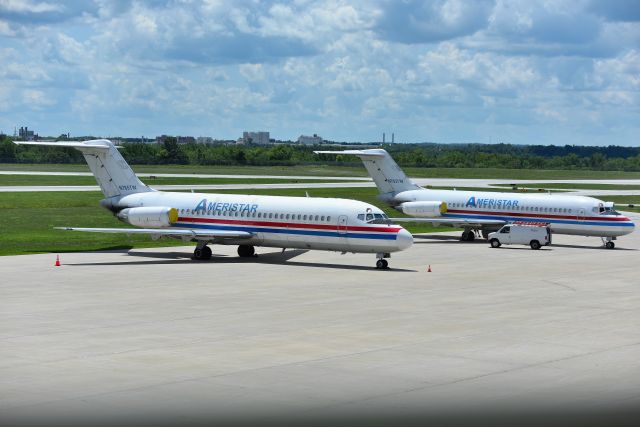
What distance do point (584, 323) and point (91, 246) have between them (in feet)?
106

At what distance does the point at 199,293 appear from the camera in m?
39.3

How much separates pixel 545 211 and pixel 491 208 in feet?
11.6

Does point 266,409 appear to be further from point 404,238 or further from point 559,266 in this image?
point 559,266

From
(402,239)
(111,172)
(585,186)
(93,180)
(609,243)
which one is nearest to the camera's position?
(402,239)

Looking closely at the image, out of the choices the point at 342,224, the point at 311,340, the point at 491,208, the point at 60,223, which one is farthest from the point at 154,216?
the point at 311,340

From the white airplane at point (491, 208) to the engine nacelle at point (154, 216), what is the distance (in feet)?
40.9

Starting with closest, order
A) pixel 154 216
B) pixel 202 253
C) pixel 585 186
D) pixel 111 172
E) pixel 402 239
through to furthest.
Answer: pixel 402 239 → pixel 202 253 → pixel 154 216 → pixel 111 172 → pixel 585 186

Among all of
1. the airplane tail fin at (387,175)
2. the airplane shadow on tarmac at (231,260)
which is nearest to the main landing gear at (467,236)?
the airplane tail fin at (387,175)

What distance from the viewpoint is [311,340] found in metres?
29.3

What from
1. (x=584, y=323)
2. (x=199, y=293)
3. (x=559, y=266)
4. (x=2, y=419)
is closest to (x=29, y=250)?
(x=199, y=293)

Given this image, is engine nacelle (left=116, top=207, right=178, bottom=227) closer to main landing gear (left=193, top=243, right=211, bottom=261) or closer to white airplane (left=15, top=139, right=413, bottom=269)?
white airplane (left=15, top=139, right=413, bottom=269)

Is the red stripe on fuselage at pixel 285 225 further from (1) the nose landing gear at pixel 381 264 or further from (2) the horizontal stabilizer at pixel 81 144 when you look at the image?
(2) the horizontal stabilizer at pixel 81 144

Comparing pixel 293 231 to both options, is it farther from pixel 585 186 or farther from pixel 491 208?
pixel 585 186

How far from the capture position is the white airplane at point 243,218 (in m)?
47.8
